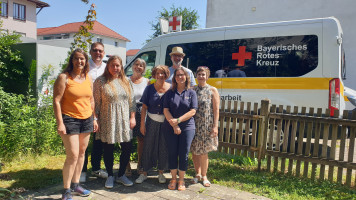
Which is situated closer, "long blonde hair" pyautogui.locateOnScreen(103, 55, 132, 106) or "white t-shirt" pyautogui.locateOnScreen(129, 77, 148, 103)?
"long blonde hair" pyautogui.locateOnScreen(103, 55, 132, 106)

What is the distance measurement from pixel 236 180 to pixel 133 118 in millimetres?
1805

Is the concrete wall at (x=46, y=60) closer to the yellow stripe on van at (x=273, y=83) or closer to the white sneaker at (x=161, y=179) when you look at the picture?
the white sneaker at (x=161, y=179)

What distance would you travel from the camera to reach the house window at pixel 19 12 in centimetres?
2972

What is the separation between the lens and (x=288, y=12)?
15.4 meters

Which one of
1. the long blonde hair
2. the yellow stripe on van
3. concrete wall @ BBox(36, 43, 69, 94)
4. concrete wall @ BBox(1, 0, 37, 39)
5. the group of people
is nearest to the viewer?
the group of people

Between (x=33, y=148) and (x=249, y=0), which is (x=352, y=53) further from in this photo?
(x=33, y=148)

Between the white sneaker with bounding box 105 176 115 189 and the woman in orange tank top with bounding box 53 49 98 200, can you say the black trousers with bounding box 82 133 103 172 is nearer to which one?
the white sneaker with bounding box 105 176 115 189

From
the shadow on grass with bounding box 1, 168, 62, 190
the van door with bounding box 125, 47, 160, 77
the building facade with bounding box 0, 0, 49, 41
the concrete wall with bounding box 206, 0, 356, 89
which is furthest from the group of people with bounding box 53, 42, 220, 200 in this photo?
the building facade with bounding box 0, 0, 49, 41

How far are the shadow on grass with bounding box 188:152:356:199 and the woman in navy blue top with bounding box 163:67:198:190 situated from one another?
2.54 ft

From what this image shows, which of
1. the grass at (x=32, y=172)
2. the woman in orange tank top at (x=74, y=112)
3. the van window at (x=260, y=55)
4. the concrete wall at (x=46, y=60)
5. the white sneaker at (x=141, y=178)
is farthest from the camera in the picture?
the concrete wall at (x=46, y=60)

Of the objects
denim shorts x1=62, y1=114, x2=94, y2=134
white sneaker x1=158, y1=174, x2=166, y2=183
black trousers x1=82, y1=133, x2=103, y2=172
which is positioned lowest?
white sneaker x1=158, y1=174, x2=166, y2=183

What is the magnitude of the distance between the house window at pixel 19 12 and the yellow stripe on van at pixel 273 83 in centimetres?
3029

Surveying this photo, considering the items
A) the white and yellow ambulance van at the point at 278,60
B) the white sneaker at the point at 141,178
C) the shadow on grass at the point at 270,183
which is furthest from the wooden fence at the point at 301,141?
the white sneaker at the point at 141,178

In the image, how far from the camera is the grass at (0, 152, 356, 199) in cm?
376
